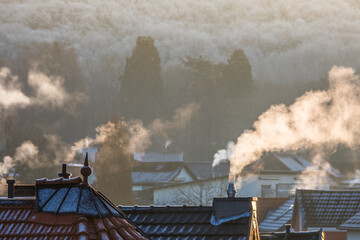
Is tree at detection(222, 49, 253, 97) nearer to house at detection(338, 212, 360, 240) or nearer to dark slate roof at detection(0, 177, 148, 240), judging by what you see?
house at detection(338, 212, 360, 240)

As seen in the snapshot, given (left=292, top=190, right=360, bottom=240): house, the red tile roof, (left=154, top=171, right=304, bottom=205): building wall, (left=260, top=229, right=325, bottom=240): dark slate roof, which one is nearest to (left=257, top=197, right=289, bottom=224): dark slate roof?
(left=154, top=171, right=304, bottom=205): building wall

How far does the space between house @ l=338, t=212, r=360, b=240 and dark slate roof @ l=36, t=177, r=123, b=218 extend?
37586mm

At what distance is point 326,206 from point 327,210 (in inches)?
22.3

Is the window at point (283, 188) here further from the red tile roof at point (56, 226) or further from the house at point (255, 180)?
the red tile roof at point (56, 226)

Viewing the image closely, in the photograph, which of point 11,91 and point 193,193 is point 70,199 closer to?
point 193,193

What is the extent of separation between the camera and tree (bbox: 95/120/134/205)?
102m

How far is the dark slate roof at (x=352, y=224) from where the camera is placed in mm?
53219

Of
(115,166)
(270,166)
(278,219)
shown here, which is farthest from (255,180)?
(278,219)

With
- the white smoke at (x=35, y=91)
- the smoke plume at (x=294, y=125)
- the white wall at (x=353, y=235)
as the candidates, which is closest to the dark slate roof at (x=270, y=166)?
the smoke plume at (x=294, y=125)

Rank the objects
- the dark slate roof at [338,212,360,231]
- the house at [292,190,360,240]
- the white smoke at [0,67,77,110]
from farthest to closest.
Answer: the white smoke at [0,67,77,110]
the house at [292,190,360,240]
the dark slate roof at [338,212,360,231]

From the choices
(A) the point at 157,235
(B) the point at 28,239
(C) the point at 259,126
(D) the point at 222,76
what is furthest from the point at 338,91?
(B) the point at 28,239

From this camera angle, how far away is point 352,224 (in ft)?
176

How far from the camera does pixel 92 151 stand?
128m

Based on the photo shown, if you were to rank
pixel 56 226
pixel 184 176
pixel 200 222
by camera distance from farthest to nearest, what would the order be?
1. pixel 184 176
2. pixel 200 222
3. pixel 56 226
